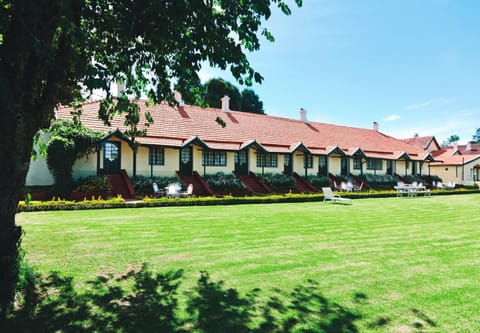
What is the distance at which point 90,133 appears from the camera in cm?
1891

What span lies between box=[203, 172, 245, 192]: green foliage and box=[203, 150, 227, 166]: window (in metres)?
1.56

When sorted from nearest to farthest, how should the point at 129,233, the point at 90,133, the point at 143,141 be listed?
1. the point at 129,233
2. the point at 90,133
3. the point at 143,141

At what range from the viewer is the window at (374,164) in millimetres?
35719

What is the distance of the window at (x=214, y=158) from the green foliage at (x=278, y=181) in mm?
3393

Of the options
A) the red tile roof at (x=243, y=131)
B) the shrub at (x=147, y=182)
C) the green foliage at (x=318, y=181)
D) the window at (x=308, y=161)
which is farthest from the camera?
the window at (x=308, y=161)

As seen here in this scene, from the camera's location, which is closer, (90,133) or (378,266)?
(378,266)

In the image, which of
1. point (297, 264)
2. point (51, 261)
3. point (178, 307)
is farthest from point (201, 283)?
point (51, 261)

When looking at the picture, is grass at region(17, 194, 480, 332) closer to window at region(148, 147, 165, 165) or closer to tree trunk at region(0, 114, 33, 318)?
tree trunk at region(0, 114, 33, 318)

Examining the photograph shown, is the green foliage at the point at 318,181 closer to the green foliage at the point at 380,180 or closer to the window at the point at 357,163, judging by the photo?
the green foliage at the point at 380,180

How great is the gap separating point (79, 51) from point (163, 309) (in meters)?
4.15

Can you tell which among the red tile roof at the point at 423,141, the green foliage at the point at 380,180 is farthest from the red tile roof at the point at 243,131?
the red tile roof at the point at 423,141

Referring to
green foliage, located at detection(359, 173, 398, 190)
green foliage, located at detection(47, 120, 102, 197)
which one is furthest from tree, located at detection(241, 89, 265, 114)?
green foliage, located at detection(47, 120, 102, 197)

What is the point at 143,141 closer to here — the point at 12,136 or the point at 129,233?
the point at 129,233

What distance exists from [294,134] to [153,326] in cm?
3050
